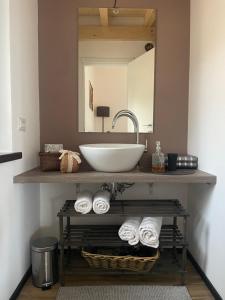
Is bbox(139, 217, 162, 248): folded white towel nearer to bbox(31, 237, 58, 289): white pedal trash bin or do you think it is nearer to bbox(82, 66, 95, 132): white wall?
bbox(31, 237, 58, 289): white pedal trash bin

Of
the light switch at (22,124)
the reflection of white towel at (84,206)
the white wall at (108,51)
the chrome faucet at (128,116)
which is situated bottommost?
the reflection of white towel at (84,206)

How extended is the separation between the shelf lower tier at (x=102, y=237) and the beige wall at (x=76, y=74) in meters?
0.65

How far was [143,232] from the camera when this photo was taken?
5.19 ft

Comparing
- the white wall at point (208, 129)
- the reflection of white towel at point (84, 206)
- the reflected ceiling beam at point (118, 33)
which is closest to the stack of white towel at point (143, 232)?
the reflection of white towel at point (84, 206)

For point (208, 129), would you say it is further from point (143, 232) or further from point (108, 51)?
point (108, 51)

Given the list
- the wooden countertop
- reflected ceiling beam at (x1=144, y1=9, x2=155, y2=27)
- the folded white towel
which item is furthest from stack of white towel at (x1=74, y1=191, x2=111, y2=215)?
reflected ceiling beam at (x1=144, y1=9, x2=155, y2=27)

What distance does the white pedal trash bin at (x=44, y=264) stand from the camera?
5.49 ft

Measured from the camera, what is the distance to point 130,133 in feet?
6.76

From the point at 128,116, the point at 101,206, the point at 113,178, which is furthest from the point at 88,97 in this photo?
the point at 101,206

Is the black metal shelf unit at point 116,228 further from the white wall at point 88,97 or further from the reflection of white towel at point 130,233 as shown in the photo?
the white wall at point 88,97

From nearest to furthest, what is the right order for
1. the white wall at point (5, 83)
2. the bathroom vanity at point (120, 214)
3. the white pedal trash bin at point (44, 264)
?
1. the white wall at point (5, 83)
2. the bathroom vanity at point (120, 214)
3. the white pedal trash bin at point (44, 264)

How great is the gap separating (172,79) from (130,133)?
556 mm

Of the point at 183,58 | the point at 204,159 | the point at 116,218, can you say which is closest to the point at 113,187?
the point at 116,218

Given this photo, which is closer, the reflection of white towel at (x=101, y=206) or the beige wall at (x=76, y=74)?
the reflection of white towel at (x=101, y=206)
